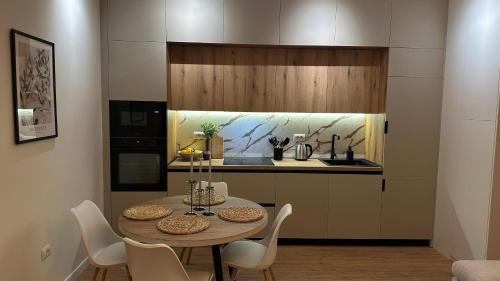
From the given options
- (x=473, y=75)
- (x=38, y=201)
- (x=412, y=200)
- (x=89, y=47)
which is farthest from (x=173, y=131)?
(x=473, y=75)

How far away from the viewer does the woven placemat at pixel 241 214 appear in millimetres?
2422

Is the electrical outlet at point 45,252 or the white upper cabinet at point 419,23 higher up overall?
the white upper cabinet at point 419,23

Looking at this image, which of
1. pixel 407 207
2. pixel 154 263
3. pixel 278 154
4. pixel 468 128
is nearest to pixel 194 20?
pixel 278 154

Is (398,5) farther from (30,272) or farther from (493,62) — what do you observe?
(30,272)

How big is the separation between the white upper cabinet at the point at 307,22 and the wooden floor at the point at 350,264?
2.17 meters

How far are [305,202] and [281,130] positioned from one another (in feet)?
3.15

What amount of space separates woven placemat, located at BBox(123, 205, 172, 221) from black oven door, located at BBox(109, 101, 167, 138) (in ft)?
4.14

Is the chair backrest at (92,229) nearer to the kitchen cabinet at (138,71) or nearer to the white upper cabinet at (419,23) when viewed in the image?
the kitchen cabinet at (138,71)

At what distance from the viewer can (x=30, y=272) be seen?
96.7 inches

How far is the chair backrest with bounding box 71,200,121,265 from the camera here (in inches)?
96.3

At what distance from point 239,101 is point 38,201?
228 cm

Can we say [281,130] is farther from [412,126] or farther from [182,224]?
[182,224]

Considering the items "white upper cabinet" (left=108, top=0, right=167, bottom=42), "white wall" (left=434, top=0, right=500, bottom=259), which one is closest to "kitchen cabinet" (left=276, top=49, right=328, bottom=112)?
"white wall" (left=434, top=0, right=500, bottom=259)

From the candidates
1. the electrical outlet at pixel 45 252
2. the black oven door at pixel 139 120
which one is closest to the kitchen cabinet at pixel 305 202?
the black oven door at pixel 139 120
